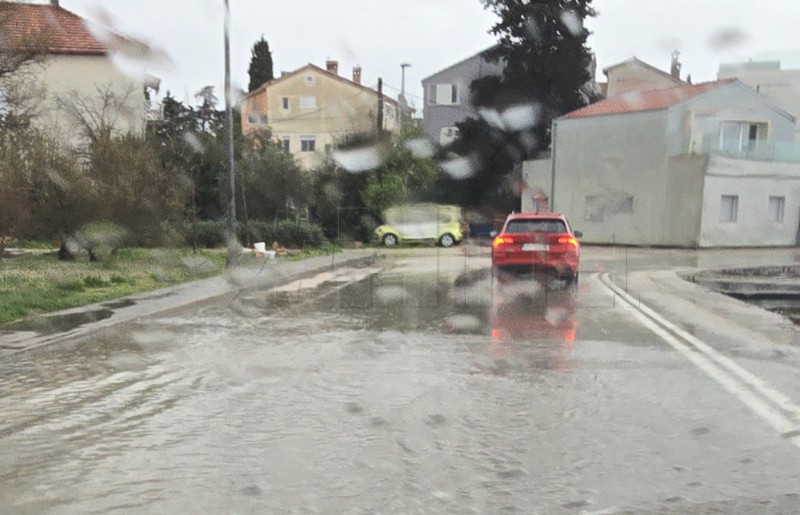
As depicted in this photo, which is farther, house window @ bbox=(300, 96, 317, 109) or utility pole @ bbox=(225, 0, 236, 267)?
house window @ bbox=(300, 96, 317, 109)

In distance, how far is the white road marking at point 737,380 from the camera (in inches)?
212

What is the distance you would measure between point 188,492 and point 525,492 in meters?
1.83

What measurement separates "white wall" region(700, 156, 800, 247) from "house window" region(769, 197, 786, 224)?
0.16 m

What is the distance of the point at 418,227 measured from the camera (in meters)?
32.7

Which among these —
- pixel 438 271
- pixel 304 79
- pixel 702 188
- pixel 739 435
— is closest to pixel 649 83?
pixel 702 188

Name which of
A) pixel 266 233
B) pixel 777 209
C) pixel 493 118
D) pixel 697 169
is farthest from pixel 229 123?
pixel 493 118

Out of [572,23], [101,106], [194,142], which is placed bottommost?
[194,142]

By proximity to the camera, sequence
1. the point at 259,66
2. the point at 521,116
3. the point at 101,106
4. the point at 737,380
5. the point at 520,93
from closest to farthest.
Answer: the point at 737,380
the point at 101,106
the point at 520,93
the point at 521,116
the point at 259,66

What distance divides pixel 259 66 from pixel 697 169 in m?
40.6

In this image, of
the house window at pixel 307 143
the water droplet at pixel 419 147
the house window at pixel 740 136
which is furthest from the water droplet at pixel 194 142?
the house window at pixel 307 143

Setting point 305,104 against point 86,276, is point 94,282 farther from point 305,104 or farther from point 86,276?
point 305,104

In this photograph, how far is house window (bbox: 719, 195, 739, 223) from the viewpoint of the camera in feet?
101

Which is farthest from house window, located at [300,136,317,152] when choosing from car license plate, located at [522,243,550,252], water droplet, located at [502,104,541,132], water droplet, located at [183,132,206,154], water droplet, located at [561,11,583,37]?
Result: car license plate, located at [522,243,550,252]

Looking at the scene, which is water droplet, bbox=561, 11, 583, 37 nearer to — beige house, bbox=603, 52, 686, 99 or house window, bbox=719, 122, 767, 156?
beige house, bbox=603, 52, 686, 99
